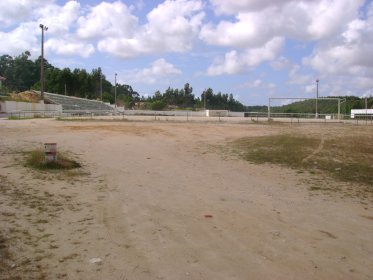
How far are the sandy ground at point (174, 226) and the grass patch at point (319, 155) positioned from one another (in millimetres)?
1909

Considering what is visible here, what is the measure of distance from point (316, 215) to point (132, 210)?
3.73 metres

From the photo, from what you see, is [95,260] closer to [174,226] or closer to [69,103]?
[174,226]

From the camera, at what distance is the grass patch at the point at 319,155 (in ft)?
48.9

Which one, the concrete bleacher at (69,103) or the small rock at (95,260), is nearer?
the small rock at (95,260)

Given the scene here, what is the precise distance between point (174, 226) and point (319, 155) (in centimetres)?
1246

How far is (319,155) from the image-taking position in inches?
730

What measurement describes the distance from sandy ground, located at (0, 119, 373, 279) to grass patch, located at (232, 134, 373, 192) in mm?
A: 1909

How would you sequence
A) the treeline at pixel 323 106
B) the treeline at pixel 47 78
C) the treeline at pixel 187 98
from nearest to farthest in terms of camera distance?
the treeline at pixel 323 106 < the treeline at pixel 47 78 < the treeline at pixel 187 98

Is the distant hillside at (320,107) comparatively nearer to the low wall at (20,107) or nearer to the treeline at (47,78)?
the treeline at (47,78)

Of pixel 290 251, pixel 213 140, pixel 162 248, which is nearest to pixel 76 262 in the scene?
pixel 162 248

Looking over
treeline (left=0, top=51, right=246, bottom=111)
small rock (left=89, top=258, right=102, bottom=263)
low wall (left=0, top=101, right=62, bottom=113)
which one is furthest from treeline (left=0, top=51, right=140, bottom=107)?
small rock (left=89, top=258, right=102, bottom=263)

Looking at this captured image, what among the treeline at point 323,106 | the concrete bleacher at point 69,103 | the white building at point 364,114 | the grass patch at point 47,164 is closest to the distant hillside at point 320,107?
the treeline at point 323,106

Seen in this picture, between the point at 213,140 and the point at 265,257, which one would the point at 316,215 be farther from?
the point at 213,140

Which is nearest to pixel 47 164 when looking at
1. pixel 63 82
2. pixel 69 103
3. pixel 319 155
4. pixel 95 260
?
pixel 95 260
